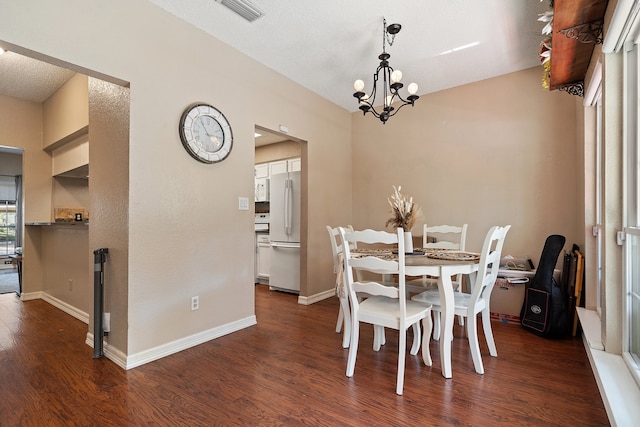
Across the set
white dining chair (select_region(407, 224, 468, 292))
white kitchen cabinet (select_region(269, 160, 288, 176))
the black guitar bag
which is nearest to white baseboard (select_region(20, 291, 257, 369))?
white dining chair (select_region(407, 224, 468, 292))

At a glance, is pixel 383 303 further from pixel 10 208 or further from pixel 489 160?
pixel 10 208

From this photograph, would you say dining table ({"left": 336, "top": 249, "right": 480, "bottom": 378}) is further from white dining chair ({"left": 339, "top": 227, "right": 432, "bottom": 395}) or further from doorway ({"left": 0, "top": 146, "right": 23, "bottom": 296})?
doorway ({"left": 0, "top": 146, "right": 23, "bottom": 296})

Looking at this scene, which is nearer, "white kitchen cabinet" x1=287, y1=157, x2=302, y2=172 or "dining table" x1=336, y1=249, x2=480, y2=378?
"dining table" x1=336, y1=249, x2=480, y2=378

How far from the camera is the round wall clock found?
2.68 meters

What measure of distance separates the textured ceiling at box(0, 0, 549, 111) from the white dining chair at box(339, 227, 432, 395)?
184 cm

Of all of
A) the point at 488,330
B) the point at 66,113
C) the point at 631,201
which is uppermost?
the point at 66,113

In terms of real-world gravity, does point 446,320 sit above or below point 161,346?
above

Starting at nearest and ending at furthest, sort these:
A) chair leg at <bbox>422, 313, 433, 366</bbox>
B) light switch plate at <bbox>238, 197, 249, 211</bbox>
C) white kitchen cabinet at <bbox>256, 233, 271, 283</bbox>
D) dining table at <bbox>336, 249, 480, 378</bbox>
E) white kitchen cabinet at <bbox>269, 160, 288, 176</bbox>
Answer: dining table at <bbox>336, 249, 480, 378</bbox> < chair leg at <bbox>422, 313, 433, 366</bbox> < light switch plate at <bbox>238, 197, 249, 211</bbox> < white kitchen cabinet at <bbox>256, 233, 271, 283</bbox> < white kitchen cabinet at <bbox>269, 160, 288, 176</bbox>

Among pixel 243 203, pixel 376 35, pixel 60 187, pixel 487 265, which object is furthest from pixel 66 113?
pixel 487 265

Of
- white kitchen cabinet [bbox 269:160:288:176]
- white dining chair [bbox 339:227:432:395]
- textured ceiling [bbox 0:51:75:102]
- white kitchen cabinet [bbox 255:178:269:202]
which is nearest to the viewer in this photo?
white dining chair [bbox 339:227:432:395]

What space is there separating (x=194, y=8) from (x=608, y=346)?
3680 millimetres

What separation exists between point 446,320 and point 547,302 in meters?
1.37

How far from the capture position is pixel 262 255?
537 cm

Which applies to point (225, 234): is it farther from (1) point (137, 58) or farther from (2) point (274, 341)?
(1) point (137, 58)
